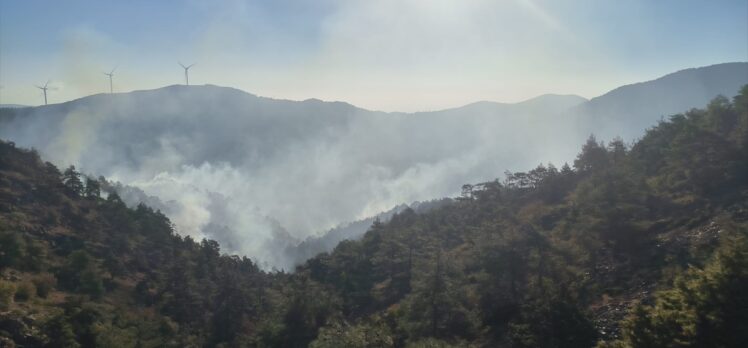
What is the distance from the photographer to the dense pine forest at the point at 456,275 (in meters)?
27.9

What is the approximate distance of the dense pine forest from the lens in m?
27.9

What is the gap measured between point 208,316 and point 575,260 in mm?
47428

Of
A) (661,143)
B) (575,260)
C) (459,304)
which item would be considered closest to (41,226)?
(459,304)

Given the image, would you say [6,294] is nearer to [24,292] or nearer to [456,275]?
[24,292]

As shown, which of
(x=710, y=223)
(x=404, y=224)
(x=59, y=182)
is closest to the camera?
(x=710, y=223)

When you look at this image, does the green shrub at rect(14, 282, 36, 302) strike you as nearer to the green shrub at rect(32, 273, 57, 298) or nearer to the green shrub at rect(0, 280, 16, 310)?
the green shrub at rect(32, 273, 57, 298)

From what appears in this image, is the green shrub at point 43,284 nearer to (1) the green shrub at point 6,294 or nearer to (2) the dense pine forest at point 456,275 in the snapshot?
(2) the dense pine forest at point 456,275

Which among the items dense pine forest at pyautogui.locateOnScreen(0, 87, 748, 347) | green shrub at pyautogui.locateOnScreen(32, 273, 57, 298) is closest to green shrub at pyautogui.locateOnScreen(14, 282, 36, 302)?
dense pine forest at pyautogui.locateOnScreen(0, 87, 748, 347)

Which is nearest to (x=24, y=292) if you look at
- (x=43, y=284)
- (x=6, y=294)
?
(x=43, y=284)

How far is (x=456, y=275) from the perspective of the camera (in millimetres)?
46031

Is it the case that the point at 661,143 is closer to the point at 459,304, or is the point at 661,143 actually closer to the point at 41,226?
the point at 459,304

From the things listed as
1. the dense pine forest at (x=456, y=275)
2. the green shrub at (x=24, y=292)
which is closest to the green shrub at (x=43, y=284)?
the dense pine forest at (x=456, y=275)

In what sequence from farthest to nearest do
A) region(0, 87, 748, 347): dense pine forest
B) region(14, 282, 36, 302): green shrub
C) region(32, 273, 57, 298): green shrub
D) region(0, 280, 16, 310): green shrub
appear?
1. region(32, 273, 57, 298): green shrub
2. region(14, 282, 36, 302): green shrub
3. region(0, 280, 16, 310): green shrub
4. region(0, 87, 748, 347): dense pine forest

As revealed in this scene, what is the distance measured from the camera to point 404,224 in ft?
337
